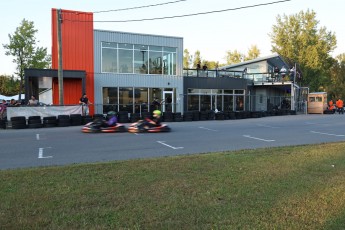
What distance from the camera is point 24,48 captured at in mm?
40094

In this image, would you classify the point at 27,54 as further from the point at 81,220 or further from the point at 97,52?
the point at 81,220

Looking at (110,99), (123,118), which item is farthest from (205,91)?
(123,118)

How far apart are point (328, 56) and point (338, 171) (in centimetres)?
5264

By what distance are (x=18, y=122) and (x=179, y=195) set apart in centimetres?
1557

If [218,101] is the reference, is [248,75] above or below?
above

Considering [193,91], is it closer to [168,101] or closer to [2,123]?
[168,101]

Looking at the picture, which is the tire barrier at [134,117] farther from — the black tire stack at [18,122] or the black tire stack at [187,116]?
the black tire stack at [18,122]

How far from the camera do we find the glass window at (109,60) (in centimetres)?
2564

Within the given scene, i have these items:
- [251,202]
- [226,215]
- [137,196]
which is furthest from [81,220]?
[251,202]

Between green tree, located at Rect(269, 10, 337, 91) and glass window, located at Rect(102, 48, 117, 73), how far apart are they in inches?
1411

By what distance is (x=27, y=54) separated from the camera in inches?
1587

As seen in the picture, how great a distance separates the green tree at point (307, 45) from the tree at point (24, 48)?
38.1 metres

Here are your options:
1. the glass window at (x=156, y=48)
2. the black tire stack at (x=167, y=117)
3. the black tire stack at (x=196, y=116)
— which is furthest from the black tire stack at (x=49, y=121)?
the glass window at (x=156, y=48)

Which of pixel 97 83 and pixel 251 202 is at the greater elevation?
pixel 97 83
